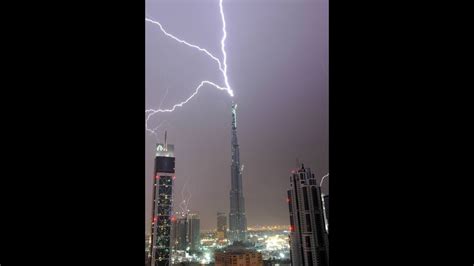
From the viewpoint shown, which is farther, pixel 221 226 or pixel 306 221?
pixel 221 226

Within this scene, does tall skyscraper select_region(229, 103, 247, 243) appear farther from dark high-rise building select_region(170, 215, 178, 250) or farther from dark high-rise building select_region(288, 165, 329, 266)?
dark high-rise building select_region(288, 165, 329, 266)

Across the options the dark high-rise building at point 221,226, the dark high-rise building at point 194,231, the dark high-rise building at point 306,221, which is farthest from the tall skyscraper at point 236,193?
the dark high-rise building at point 306,221

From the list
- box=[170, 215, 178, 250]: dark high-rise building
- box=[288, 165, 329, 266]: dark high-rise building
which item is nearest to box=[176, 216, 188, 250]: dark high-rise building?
box=[170, 215, 178, 250]: dark high-rise building

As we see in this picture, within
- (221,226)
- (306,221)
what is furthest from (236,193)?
(306,221)

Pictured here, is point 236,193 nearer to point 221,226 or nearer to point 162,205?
point 221,226
